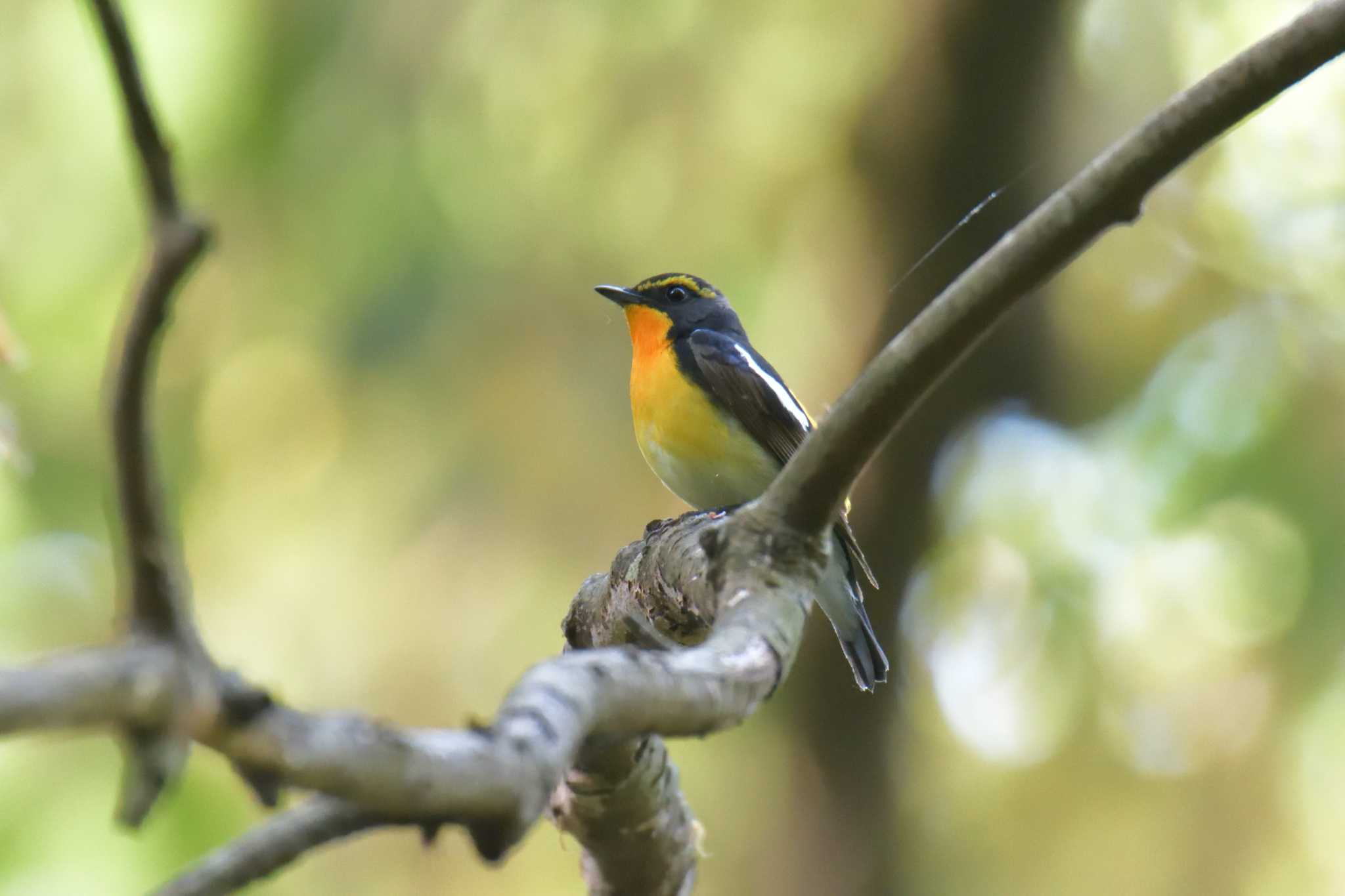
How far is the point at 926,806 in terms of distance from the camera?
5.75 meters

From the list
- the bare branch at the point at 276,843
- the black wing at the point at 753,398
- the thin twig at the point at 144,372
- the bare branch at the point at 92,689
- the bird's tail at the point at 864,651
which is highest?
the thin twig at the point at 144,372

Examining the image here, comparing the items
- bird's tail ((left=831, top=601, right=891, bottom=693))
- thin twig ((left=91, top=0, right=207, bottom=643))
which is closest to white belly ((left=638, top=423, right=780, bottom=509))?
bird's tail ((left=831, top=601, right=891, bottom=693))

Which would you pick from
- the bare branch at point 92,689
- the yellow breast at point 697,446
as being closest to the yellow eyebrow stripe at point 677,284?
the yellow breast at point 697,446

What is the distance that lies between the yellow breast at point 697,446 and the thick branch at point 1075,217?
7.88 feet

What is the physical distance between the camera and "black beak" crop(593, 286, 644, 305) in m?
5.05

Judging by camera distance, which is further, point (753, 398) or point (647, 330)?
point (647, 330)

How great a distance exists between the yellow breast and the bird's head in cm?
45

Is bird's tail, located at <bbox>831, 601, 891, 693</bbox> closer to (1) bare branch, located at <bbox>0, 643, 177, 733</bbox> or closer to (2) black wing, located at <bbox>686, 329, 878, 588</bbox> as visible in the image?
(2) black wing, located at <bbox>686, 329, 878, 588</bbox>

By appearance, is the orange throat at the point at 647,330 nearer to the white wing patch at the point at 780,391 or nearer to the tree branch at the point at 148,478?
the white wing patch at the point at 780,391

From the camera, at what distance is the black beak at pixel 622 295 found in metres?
5.05

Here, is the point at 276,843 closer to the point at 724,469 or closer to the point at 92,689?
the point at 92,689

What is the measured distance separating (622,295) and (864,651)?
5.73ft

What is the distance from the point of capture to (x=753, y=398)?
14.7ft

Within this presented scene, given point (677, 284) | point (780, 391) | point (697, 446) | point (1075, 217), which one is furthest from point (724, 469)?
point (1075, 217)
